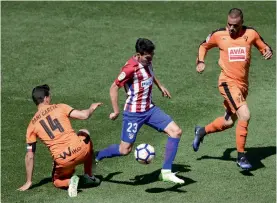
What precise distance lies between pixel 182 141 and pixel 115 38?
20.9ft

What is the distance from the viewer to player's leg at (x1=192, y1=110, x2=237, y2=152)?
14.8 m

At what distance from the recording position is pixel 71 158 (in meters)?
13.1

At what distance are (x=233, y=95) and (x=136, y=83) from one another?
1887 mm

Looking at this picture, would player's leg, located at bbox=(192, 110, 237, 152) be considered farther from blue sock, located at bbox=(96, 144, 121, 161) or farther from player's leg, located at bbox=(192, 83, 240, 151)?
blue sock, located at bbox=(96, 144, 121, 161)

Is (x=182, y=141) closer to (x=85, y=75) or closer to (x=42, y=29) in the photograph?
(x=85, y=75)

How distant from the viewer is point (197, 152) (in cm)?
1520

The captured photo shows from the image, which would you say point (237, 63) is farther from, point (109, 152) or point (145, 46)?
point (109, 152)

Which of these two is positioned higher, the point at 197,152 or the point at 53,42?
the point at 53,42

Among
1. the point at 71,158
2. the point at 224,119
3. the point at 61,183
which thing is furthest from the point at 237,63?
the point at 61,183

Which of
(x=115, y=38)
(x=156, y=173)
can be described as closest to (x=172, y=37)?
(x=115, y=38)

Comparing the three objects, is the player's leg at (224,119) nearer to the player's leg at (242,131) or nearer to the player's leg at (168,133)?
the player's leg at (242,131)

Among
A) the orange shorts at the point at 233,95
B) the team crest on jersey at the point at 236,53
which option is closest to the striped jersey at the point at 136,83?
the orange shorts at the point at 233,95

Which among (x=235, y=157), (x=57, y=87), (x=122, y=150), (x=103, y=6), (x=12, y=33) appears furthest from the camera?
(x=103, y=6)

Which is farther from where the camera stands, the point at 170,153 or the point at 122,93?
the point at 122,93
